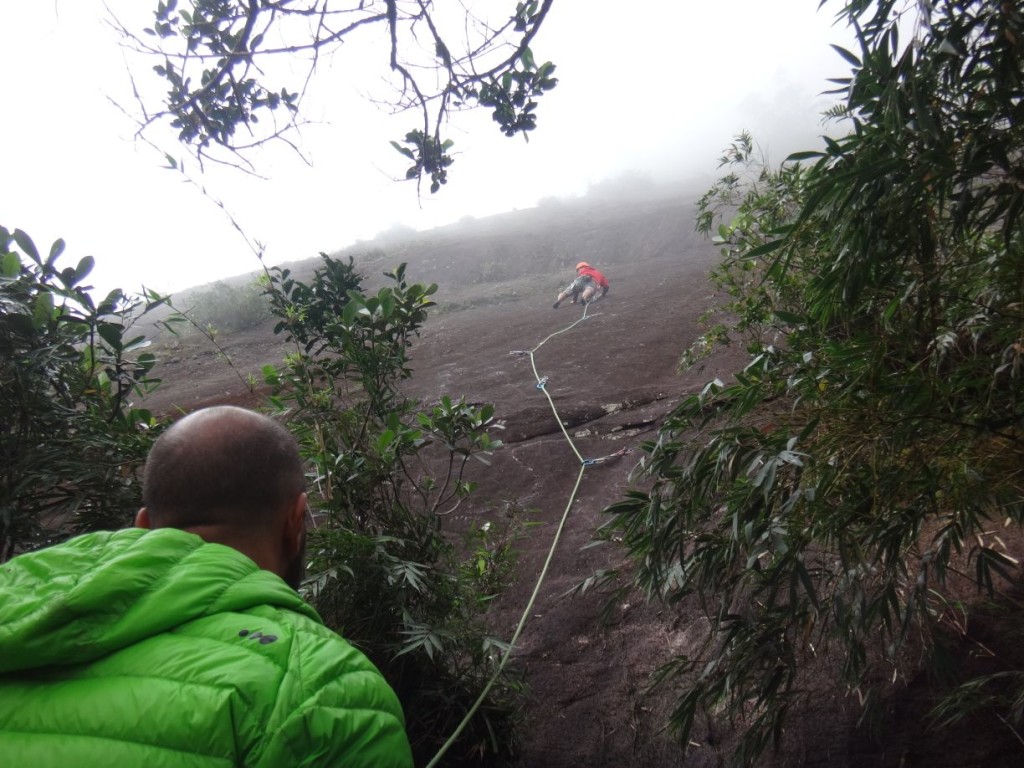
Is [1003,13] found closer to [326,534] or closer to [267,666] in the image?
[267,666]

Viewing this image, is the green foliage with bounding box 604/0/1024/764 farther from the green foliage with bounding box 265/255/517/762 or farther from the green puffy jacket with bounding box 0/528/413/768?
the green puffy jacket with bounding box 0/528/413/768

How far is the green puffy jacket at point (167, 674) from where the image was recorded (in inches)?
33.6

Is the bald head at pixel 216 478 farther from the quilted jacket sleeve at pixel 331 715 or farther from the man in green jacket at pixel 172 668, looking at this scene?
the quilted jacket sleeve at pixel 331 715

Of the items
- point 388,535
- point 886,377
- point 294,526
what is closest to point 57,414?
point 388,535

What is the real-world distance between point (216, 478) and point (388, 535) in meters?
1.18

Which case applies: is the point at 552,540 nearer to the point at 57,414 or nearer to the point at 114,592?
the point at 57,414

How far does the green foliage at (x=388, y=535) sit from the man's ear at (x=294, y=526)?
0.77m

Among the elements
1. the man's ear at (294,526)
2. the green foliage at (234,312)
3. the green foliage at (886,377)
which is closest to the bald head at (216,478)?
the man's ear at (294,526)

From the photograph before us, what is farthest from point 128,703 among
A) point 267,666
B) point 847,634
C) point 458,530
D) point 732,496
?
point 458,530

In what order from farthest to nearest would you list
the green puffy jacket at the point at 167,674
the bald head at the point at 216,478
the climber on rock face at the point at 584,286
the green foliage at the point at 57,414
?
the climber on rock face at the point at 584,286, the green foliage at the point at 57,414, the bald head at the point at 216,478, the green puffy jacket at the point at 167,674

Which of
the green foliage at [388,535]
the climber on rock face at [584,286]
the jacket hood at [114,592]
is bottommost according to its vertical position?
the climber on rock face at [584,286]

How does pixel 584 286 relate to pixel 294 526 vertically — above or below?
below

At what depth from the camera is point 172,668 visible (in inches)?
35.3

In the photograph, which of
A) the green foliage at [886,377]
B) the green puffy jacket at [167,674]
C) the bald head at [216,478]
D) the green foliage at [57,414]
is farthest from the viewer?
the green foliage at [57,414]
